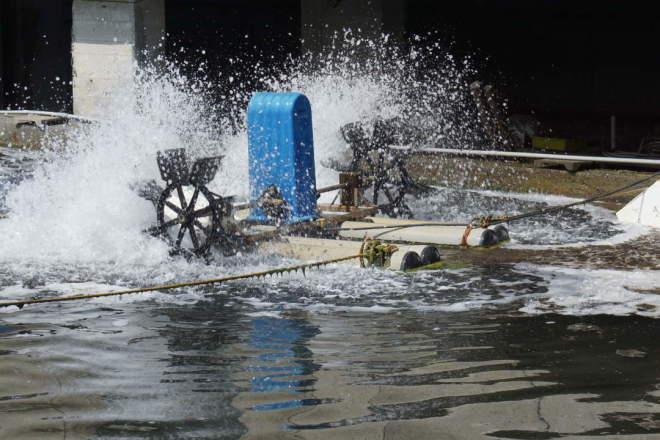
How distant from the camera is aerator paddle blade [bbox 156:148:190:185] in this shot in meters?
9.43

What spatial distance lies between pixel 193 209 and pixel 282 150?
3.80 feet

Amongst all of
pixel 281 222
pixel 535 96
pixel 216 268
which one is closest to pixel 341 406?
pixel 216 268

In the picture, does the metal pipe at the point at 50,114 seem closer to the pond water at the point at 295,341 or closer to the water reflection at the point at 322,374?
the pond water at the point at 295,341

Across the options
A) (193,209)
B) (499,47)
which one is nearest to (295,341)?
(193,209)

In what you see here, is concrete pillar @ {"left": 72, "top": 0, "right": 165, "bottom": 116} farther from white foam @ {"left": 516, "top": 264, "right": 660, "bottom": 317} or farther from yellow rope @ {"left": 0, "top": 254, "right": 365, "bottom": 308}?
white foam @ {"left": 516, "top": 264, "right": 660, "bottom": 317}

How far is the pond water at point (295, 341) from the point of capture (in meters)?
4.93

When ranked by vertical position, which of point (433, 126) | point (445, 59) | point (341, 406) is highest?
point (445, 59)

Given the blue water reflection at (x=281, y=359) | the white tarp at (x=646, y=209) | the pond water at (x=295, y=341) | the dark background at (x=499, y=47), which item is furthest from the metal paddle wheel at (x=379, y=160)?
the dark background at (x=499, y=47)

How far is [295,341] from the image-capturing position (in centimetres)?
650

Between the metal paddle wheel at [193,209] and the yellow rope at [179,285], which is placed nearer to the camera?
the yellow rope at [179,285]

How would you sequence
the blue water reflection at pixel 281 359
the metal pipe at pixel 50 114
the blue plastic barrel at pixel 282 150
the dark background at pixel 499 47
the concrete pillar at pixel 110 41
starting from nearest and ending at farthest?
1. the blue water reflection at pixel 281 359
2. the blue plastic barrel at pixel 282 150
3. the metal pipe at pixel 50 114
4. the concrete pillar at pixel 110 41
5. the dark background at pixel 499 47

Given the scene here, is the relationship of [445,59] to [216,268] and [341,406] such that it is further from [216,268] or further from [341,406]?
[341,406]

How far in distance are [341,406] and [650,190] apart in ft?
26.0

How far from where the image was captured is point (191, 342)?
650 cm
